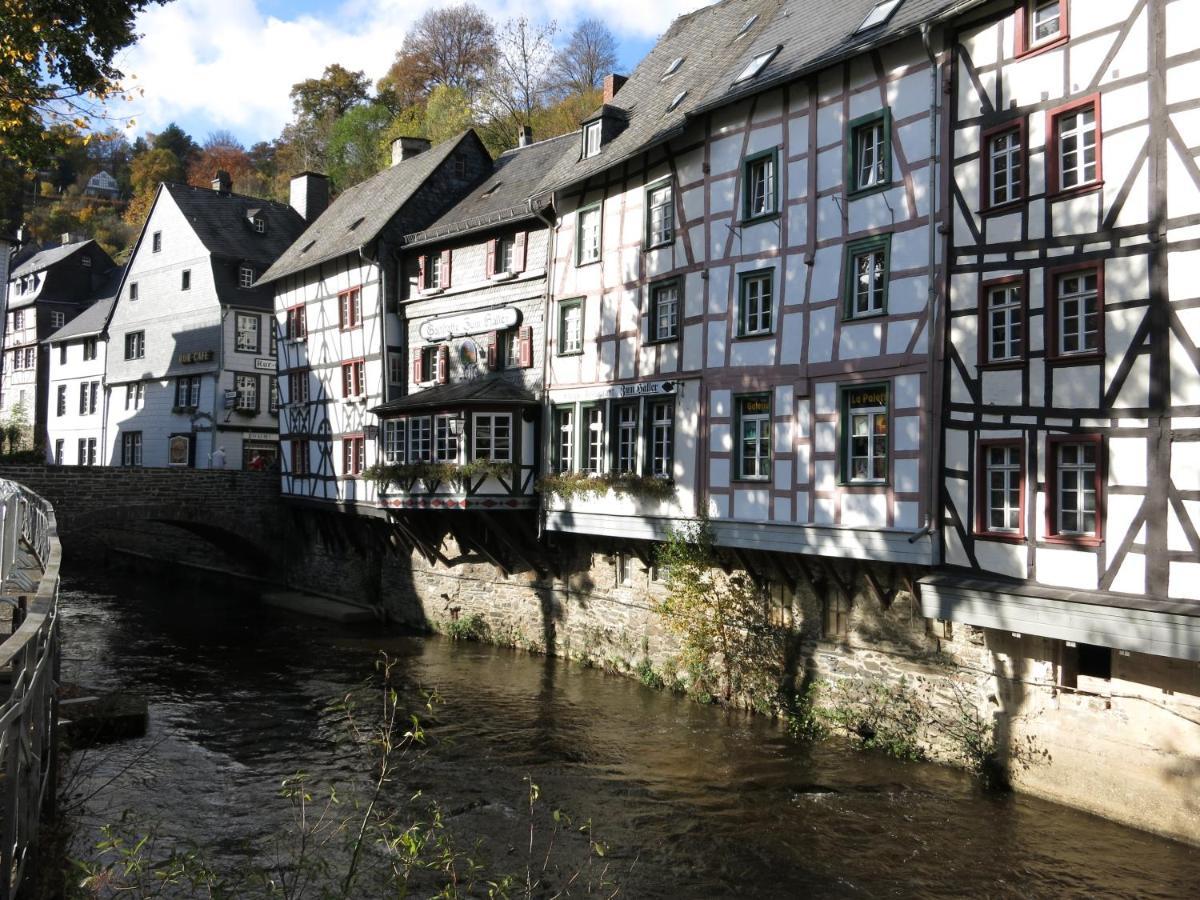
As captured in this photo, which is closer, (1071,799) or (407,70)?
(1071,799)

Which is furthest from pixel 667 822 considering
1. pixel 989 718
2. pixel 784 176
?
pixel 784 176

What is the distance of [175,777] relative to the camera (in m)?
13.6

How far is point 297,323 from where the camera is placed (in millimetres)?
31250

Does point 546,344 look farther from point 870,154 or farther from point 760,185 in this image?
point 870,154

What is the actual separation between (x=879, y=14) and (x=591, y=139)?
7243 mm

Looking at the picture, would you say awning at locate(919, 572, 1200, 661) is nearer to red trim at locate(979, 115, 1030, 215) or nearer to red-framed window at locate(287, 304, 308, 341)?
red trim at locate(979, 115, 1030, 215)

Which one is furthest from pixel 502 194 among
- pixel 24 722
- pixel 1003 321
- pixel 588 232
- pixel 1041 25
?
pixel 24 722

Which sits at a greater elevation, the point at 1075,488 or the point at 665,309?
the point at 665,309

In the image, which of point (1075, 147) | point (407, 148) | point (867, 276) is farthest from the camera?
point (407, 148)

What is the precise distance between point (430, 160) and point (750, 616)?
1758 cm

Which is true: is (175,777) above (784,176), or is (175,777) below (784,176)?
below

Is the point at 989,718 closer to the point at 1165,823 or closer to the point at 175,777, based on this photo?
the point at 1165,823

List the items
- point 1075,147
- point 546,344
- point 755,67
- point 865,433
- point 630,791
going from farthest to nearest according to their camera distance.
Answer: point 546,344 → point 755,67 → point 865,433 → point 630,791 → point 1075,147

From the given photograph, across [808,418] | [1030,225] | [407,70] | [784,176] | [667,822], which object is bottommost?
[667,822]
